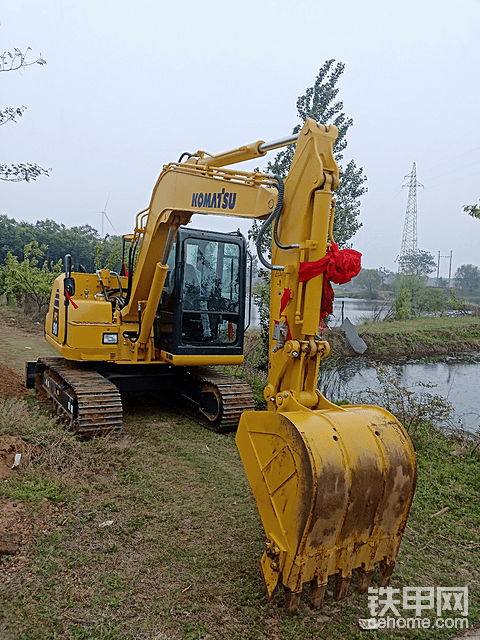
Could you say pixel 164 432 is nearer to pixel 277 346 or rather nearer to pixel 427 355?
pixel 277 346

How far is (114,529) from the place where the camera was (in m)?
3.69

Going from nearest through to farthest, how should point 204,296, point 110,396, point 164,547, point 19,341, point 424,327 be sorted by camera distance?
point 164,547 < point 110,396 < point 204,296 < point 19,341 < point 424,327

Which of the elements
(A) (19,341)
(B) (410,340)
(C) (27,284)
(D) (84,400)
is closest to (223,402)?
(D) (84,400)

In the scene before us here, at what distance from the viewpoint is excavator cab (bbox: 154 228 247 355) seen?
20.0ft

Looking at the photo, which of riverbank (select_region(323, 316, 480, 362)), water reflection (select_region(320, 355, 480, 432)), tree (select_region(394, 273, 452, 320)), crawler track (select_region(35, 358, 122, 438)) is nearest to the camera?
Result: crawler track (select_region(35, 358, 122, 438))

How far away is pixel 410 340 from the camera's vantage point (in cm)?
1973

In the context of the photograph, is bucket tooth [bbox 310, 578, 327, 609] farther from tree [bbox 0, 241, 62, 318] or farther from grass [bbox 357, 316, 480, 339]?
grass [bbox 357, 316, 480, 339]

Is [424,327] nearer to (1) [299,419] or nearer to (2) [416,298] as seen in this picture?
(2) [416,298]

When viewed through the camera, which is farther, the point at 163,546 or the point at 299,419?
the point at 163,546

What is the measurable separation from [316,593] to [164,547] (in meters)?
1.18

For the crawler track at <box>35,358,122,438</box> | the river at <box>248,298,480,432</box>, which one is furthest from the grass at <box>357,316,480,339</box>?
the crawler track at <box>35,358,122,438</box>

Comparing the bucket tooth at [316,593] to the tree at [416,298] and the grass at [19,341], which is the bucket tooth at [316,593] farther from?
the tree at [416,298]

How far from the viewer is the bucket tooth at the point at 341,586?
293 centimetres

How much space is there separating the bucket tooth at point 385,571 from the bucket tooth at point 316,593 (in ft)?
1.55
